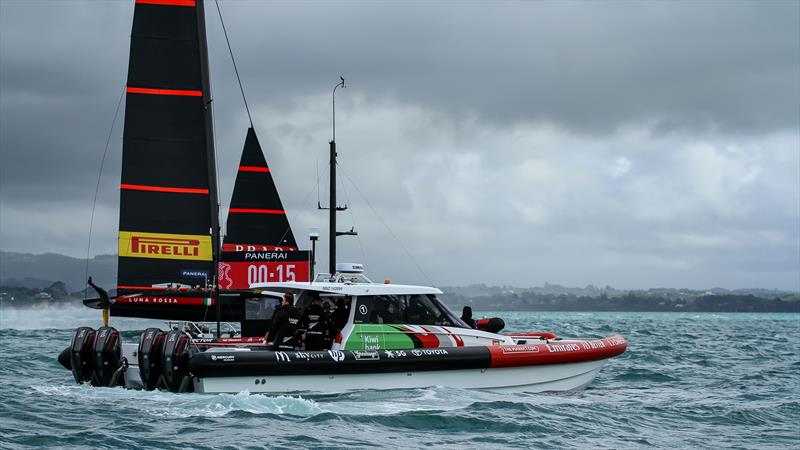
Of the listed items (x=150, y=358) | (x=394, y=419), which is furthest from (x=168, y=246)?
(x=394, y=419)

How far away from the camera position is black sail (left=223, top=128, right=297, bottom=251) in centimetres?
3603

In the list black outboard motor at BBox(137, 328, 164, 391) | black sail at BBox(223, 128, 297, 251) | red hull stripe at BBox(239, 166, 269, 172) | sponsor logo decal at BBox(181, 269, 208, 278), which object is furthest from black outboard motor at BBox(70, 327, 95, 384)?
red hull stripe at BBox(239, 166, 269, 172)

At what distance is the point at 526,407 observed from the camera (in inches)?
673

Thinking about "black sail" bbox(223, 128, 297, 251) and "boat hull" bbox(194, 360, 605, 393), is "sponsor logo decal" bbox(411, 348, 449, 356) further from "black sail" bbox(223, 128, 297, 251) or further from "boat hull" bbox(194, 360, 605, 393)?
"black sail" bbox(223, 128, 297, 251)

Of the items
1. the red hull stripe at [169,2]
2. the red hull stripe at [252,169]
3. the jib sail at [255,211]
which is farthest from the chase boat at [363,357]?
the red hull stripe at [252,169]

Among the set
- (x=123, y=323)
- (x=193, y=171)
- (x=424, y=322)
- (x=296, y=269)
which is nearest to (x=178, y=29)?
(x=193, y=171)

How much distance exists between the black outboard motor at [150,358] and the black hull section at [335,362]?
2.90ft

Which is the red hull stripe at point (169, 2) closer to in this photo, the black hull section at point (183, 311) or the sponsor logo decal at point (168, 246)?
the sponsor logo decal at point (168, 246)

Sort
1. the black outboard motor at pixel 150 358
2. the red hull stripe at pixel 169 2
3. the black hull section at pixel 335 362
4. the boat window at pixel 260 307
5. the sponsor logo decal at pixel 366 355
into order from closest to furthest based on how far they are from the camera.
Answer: the black hull section at pixel 335 362 → the black outboard motor at pixel 150 358 → the sponsor logo decal at pixel 366 355 → the boat window at pixel 260 307 → the red hull stripe at pixel 169 2

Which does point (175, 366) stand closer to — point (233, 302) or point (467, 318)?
point (467, 318)

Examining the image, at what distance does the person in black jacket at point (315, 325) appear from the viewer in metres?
18.2

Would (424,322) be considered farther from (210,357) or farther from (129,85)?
(129,85)

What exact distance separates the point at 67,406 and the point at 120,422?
188cm

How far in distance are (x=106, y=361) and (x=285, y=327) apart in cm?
322
